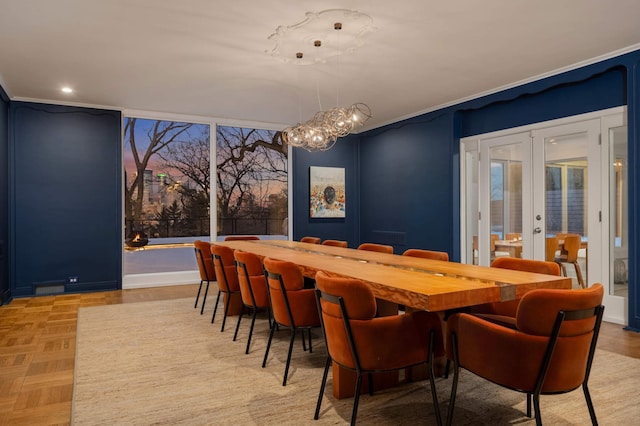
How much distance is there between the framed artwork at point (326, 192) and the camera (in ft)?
27.5

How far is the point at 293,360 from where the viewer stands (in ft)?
11.0

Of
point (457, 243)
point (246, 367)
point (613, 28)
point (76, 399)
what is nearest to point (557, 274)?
point (246, 367)

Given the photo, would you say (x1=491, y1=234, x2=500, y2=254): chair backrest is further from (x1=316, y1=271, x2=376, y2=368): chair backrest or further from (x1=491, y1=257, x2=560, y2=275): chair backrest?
(x1=316, y1=271, x2=376, y2=368): chair backrest

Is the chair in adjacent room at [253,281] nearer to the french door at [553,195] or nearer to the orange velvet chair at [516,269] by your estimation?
the orange velvet chair at [516,269]

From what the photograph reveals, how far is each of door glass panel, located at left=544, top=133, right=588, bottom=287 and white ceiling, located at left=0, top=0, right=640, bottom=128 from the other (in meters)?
0.90

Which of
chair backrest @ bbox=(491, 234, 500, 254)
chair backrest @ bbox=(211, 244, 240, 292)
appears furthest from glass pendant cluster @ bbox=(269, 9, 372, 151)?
chair backrest @ bbox=(491, 234, 500, 254)

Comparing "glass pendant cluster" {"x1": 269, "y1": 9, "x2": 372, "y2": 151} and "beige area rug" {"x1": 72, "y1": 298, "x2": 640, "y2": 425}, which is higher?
"glass pendant cluster" {"x1": 269, "y1": 9, "x2": 372, "y2": 151}

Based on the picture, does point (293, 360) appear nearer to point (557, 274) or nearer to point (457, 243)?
point (557, 274)

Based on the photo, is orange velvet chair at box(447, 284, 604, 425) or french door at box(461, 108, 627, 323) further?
french door at box(461, 108, 627, 323)

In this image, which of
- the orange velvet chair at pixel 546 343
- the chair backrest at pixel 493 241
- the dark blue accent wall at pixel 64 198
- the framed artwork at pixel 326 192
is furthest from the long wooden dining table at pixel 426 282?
the framed artwork at pixel 326 192

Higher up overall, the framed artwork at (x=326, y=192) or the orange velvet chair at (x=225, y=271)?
the framed artwork at (x=326, y=192)

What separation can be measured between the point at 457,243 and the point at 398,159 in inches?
76.4

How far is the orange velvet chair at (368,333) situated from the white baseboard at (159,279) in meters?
5.36

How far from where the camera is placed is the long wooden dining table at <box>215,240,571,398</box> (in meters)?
2.12
